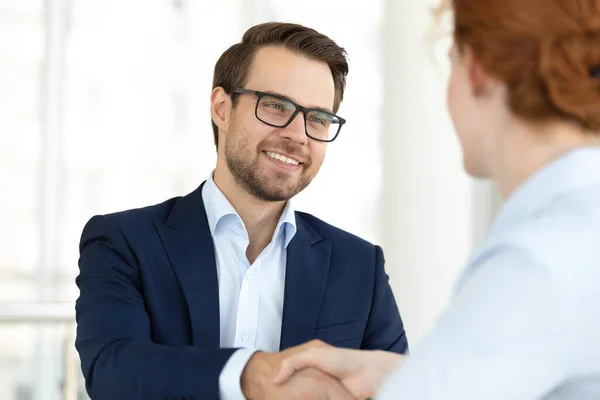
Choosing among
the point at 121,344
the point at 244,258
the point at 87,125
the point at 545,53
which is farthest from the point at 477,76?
the point at 87,125

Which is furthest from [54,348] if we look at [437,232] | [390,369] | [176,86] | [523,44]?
[523,44]

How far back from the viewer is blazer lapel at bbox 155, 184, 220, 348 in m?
1.91

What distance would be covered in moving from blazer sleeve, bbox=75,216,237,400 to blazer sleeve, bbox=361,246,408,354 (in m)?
0.53

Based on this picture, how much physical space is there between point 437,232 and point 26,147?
285 centimetres

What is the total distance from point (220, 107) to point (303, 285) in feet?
1.78

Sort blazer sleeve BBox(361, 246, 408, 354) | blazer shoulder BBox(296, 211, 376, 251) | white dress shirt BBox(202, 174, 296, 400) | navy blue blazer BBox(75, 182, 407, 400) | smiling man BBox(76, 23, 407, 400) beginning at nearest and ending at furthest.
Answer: navy blue blazer BBox(75, 182, 407, 400) → smiling man BBox(76, 23, 407, 400) → white dress shirt BBox(202, 174, 296, 400) → blazer sleeve BBox(361, 246, 408, 354) → blazer shoulder BBox(296, 211, 376, 251)

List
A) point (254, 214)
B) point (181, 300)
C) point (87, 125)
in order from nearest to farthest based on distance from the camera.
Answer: point (181, 300), point (254, 214), point (87, 125)

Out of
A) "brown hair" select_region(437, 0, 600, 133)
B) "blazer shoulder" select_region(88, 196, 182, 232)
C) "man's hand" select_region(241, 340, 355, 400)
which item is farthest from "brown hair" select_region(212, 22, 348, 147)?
"brown hair" select_region(437, 0, 600, 133)

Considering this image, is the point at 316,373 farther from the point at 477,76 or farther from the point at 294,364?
the point at 477,76

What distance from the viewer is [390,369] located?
154 centimetres

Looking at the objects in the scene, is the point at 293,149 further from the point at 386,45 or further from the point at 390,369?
the point at 386,45

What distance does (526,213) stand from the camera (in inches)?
39.0

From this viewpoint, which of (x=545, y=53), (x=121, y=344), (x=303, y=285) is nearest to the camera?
(x=545, y=53)

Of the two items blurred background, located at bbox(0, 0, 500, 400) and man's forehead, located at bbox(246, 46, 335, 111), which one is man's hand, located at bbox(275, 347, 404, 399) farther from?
blurred background, located at bbox(0, 0, 500, 400)
